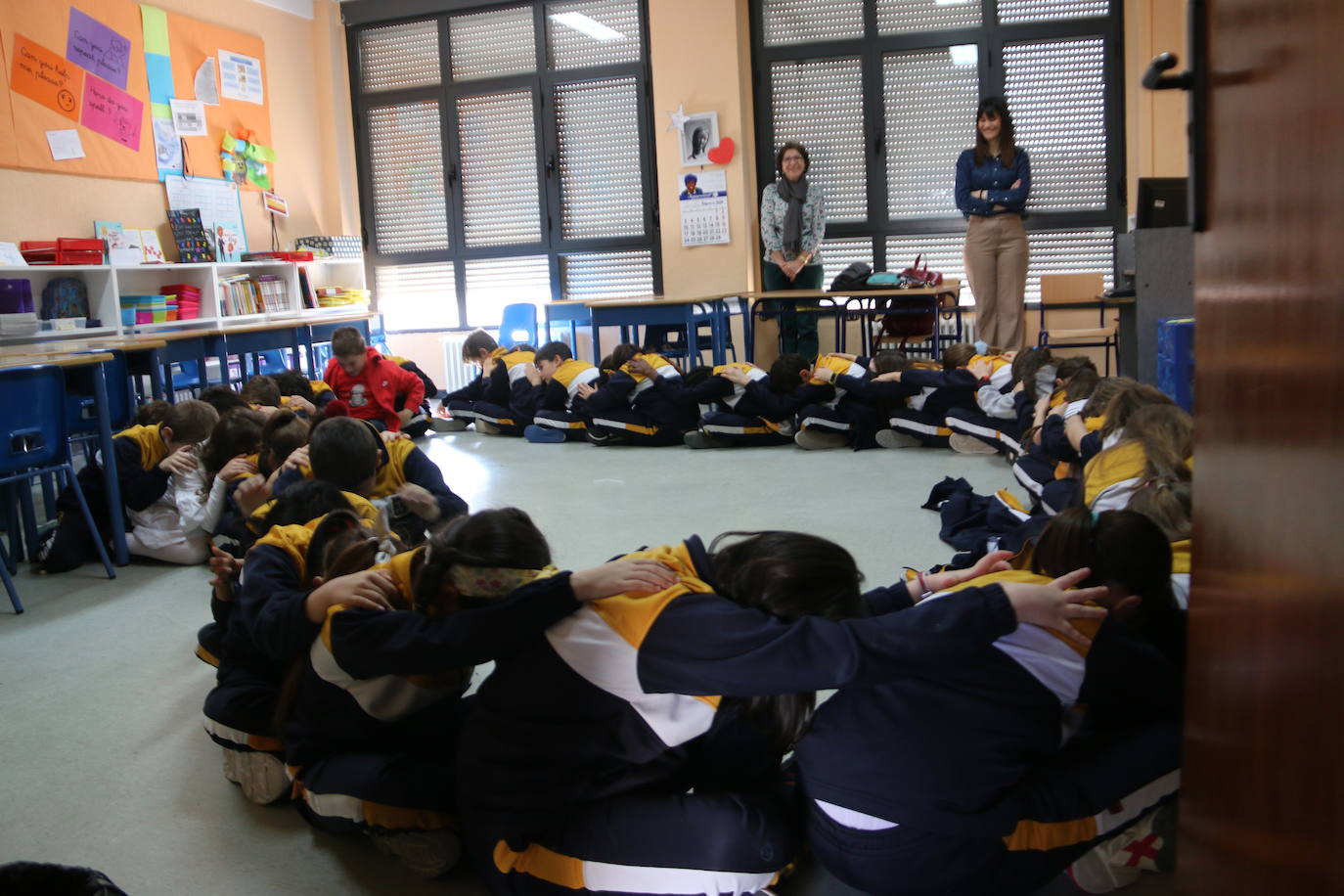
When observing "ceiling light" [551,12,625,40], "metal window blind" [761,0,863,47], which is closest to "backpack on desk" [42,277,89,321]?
"ceiling light" [551,12,625,40]

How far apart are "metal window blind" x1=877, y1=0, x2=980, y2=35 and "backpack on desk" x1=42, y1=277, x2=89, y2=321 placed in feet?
17.3

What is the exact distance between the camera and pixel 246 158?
7.78m

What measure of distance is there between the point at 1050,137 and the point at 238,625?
6692mm

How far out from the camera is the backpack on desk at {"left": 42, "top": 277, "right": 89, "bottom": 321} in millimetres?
5992

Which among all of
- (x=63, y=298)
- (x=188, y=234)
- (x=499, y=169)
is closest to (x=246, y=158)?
(x=188, y=234)

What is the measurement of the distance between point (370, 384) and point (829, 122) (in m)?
3.83

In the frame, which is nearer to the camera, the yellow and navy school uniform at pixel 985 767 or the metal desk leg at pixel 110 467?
the yellow and navy school uniform at pixel 985 767

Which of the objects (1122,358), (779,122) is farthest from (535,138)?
(1122,358)

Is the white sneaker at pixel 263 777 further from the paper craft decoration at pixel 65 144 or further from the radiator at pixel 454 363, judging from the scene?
the radiator at pixel 454 363

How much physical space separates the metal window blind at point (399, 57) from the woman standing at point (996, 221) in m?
4.22

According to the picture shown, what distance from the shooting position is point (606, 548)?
3529 mm

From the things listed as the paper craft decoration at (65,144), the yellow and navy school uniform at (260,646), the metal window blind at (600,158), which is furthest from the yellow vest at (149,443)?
the metal window blind at (600,158)

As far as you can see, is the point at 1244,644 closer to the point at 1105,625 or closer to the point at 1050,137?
the point at 1105,625

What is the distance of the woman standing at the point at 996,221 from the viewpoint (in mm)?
6508
